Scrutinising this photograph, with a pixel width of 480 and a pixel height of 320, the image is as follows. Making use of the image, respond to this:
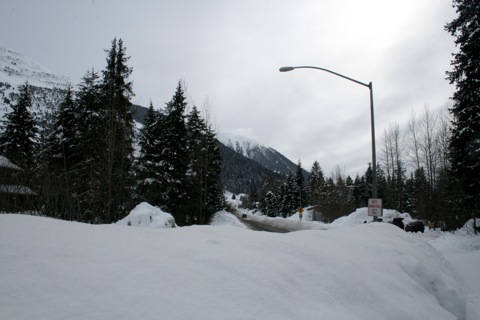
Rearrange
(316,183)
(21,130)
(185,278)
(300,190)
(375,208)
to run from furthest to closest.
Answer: (316,183) → (300,190) → (21,130) → (375,208) → (185,278)

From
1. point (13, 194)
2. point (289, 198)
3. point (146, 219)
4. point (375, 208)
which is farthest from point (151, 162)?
point (289, 198)

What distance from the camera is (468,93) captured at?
1413 cm

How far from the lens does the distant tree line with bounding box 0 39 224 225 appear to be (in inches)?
547

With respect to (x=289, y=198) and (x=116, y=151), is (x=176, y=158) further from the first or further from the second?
(x=289, y=198)

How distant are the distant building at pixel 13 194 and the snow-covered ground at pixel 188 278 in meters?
8.68

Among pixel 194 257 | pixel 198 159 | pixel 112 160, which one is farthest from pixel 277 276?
pixel 198 159

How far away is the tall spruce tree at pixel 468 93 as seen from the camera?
1359 cm

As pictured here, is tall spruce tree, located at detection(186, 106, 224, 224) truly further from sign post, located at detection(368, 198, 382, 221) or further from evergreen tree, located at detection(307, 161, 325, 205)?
evergreen tree, located at detection(307, 161, 325, 205)

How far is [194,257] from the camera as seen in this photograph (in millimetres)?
2570

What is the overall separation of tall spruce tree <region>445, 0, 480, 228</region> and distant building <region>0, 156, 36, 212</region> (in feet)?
66.6

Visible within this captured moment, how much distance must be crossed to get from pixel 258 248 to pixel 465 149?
54.7 feet

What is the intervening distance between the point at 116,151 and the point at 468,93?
745 inches

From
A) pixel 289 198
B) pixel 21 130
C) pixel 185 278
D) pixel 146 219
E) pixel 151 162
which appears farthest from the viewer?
pixel 289 198

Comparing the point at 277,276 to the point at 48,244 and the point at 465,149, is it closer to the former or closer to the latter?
the point at 48,244
